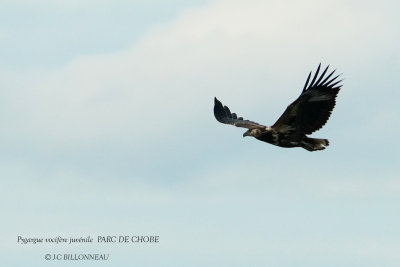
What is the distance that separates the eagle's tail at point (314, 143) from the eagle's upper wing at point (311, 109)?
17.8 inches

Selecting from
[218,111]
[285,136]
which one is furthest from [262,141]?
[218,111]

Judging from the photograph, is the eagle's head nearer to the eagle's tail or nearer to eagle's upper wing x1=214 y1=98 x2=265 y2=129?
the eagle's tail

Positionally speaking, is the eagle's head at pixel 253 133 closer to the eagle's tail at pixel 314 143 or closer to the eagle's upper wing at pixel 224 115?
the eagle's tail at pixel 314 143

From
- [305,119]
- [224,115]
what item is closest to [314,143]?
[305,119]

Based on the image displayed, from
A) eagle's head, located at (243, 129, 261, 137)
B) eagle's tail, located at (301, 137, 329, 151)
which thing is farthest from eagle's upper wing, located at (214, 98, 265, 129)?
eagle's tail, located at (301, 137, 329, 151)

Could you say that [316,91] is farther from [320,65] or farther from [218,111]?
[218,111]

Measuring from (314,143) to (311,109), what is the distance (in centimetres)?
→ 129

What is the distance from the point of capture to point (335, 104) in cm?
5691

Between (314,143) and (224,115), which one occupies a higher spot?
(224,115)

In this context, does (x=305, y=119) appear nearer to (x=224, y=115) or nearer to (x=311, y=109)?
(x=311, y=109)

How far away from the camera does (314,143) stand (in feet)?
190

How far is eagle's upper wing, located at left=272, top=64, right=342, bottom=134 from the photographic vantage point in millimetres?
56594

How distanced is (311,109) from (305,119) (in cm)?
36

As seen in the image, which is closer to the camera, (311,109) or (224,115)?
(311,109)
